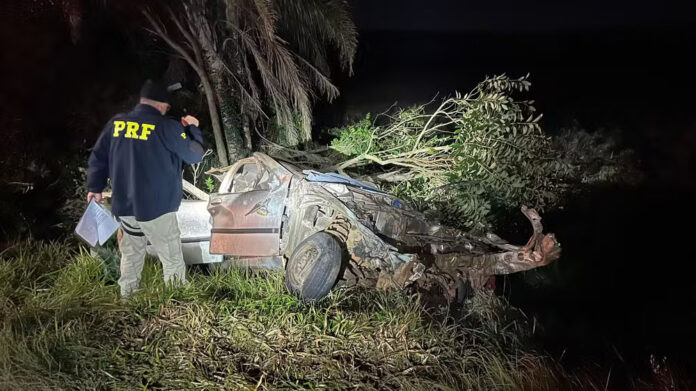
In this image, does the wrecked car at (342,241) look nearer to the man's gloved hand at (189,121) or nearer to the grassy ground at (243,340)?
the grassy ground at (243,340)

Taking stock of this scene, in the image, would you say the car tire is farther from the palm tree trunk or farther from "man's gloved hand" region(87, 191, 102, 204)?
the palm tree trunk

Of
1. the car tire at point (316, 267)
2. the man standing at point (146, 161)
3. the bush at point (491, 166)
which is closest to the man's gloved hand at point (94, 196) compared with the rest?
the man standing at point (146, 161)

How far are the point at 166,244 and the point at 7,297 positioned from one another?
1565mm

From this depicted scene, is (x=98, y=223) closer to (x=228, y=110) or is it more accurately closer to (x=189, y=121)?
(x=189, y=121)

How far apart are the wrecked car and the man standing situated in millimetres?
1057

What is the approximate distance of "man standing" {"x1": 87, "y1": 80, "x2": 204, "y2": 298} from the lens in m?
3.08

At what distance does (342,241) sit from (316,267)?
389 millimetres

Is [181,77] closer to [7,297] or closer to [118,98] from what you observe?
[118,98]

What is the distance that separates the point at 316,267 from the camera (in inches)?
149

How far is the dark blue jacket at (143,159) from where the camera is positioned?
10.1ft

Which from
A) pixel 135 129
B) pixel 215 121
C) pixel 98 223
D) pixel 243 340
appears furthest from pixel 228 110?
pixel 243 340

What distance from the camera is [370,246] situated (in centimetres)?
388

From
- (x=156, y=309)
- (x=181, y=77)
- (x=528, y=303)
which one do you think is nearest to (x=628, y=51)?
(x=528, y=303)

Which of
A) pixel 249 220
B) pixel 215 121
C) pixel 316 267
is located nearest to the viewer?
pixel 316 267
